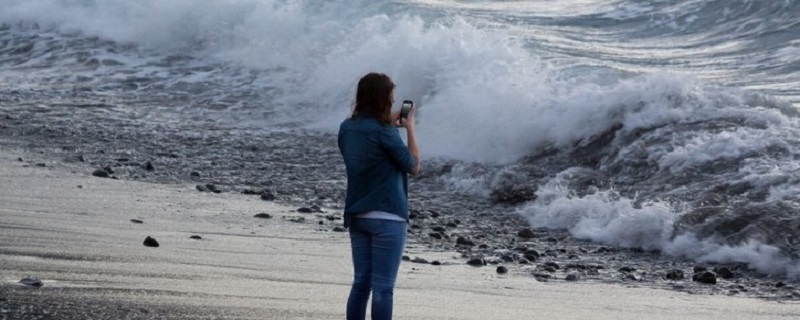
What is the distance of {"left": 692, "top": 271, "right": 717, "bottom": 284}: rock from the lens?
9.78 meters

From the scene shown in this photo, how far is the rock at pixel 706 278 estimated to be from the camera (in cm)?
978

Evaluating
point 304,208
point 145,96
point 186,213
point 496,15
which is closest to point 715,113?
point 304,208

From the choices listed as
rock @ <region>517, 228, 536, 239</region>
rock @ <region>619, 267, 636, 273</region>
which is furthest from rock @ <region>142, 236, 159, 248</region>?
rock @ <region>517, 228, 536, 239</region>

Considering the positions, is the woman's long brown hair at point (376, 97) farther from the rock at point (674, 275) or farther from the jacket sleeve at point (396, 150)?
the rock at point (674, 275)

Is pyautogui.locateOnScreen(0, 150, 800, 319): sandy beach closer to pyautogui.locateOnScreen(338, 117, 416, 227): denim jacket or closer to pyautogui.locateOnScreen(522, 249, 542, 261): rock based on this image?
pyautogui.locateOnScreen(522, 249, 542, 261): rock

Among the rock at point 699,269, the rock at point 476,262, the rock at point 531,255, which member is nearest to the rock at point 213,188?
the rock at point 531,255

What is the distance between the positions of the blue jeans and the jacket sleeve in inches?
Result: 10.8

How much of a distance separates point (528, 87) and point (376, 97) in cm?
1235

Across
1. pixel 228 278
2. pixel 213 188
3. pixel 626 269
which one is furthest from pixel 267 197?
pixel 228 278

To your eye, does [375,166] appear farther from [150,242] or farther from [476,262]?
[476,262]

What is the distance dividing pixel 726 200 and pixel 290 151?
699 centimetres

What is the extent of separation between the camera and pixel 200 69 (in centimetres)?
2689

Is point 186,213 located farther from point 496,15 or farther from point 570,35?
point 496,15

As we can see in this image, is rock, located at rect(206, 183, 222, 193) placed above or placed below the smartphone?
below
